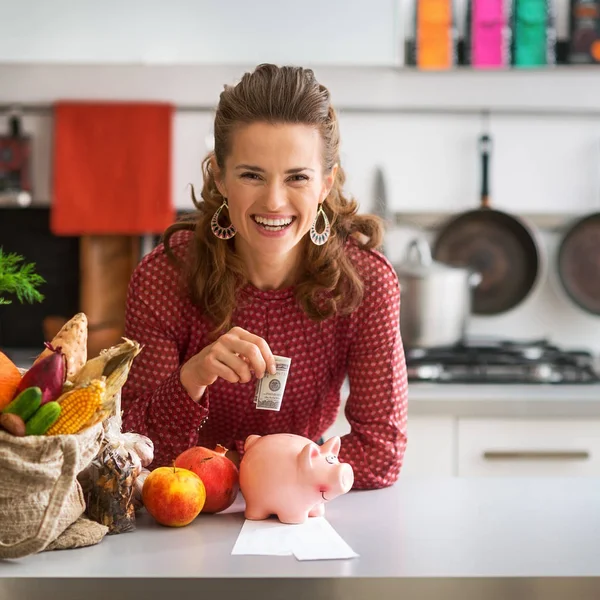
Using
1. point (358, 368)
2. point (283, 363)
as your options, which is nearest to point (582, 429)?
point (358, 368)

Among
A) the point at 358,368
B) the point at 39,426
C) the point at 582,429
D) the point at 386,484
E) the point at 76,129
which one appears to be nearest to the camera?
the point at 39,426

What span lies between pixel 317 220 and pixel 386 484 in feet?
1.48

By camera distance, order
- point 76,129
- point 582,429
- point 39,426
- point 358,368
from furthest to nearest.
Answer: point 76,129 → point 582,429 → point 358,368 → point 39,426

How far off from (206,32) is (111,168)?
51 cm

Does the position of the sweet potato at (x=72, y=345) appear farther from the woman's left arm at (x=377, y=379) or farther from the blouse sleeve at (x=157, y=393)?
the woman's left arm at (x=377, y=379)

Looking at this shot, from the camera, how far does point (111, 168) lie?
2.93 meters

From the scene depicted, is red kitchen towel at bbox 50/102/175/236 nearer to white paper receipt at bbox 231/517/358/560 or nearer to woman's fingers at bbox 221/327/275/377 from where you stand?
woman's fingers at bbox 221/327/275/377

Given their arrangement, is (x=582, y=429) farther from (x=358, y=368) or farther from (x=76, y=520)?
(x=76, y=520)

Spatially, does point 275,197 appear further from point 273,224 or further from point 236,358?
point 236,358

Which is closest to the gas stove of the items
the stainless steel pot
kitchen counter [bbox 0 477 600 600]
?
the stainless steel pot

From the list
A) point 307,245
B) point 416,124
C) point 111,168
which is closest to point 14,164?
point 111,168

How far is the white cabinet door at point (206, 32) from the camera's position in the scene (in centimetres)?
287

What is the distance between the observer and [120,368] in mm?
1030

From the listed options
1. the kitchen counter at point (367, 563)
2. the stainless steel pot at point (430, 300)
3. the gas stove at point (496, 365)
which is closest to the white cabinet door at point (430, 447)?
the gas stove at point (496, 365)
